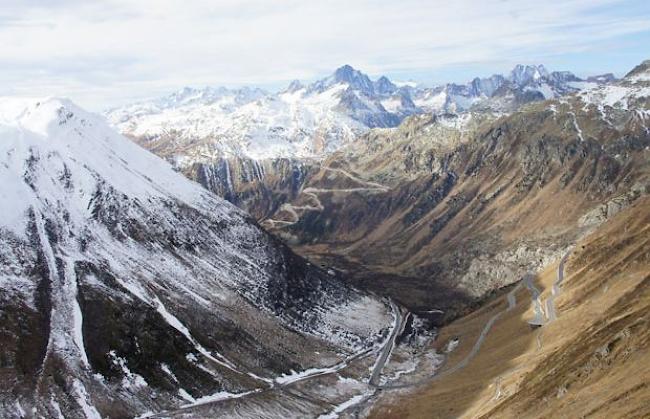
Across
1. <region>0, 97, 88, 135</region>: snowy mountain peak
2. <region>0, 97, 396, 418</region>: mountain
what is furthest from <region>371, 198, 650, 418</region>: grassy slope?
<region>0, 97, 88, 135</region>: snowy mountain peak

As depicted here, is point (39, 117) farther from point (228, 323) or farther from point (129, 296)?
point (228, 323)

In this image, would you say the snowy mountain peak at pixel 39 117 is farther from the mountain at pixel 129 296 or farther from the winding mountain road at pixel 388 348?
the winding mountain road at pixel 388 348

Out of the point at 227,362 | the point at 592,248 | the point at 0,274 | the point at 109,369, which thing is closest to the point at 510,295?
the point at 592,248

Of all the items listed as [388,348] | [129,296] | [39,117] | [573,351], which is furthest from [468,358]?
[39,117]

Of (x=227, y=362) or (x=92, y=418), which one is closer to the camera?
(x=92, y=418)

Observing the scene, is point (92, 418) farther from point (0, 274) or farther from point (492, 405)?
point (492, 405)

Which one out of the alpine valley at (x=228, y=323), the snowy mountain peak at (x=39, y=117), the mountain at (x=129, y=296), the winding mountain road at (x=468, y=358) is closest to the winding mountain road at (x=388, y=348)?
the alpine valley at (x=228, y=323)

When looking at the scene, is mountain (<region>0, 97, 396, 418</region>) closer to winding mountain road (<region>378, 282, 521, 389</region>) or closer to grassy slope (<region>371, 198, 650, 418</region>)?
winding mountain road (<region>378, 282, 521, 389</region>)

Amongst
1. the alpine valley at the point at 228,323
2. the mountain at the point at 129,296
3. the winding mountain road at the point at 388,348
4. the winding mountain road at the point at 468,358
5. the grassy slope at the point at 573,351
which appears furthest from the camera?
the winding mountain road at the point at 388,348
